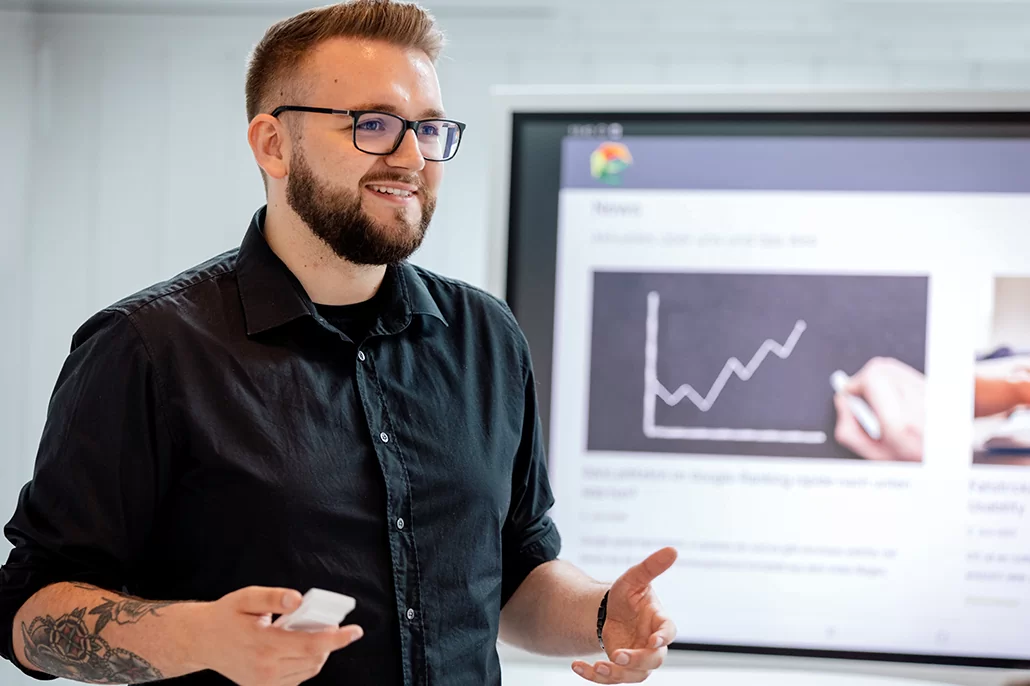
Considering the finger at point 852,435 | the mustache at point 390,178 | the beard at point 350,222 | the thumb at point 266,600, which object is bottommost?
the thumb at point 266,600

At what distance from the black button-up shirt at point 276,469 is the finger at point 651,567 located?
0.21 meters

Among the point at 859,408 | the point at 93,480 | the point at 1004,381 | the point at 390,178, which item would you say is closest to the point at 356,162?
the point at 390,178

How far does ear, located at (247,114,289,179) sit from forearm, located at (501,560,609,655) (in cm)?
74

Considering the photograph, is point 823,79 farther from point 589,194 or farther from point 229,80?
point 229,80

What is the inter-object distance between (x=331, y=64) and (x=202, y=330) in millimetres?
415

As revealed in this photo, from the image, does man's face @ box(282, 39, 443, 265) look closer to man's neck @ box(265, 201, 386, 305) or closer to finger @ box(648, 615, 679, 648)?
man's neck @ box(265, 201, 386, 305)

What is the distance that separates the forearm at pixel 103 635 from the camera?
1134 mm

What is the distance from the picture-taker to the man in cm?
125

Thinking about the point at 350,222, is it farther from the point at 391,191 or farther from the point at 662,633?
the point at 662,633

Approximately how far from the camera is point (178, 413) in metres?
1.29

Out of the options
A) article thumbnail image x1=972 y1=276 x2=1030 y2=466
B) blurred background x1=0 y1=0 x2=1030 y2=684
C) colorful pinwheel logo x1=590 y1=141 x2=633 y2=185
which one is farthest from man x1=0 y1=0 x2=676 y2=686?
blurred background x1=0 y1=0 x2=1030 y2=684

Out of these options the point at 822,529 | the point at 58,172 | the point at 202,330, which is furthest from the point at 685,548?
the point at 58,172

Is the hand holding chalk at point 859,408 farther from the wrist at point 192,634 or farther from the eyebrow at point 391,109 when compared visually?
the wrist at point 192,634

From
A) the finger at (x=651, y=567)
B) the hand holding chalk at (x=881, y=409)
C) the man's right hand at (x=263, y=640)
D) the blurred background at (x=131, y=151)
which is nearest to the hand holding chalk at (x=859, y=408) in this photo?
the hand holding chalk at (x=881, y=409)
